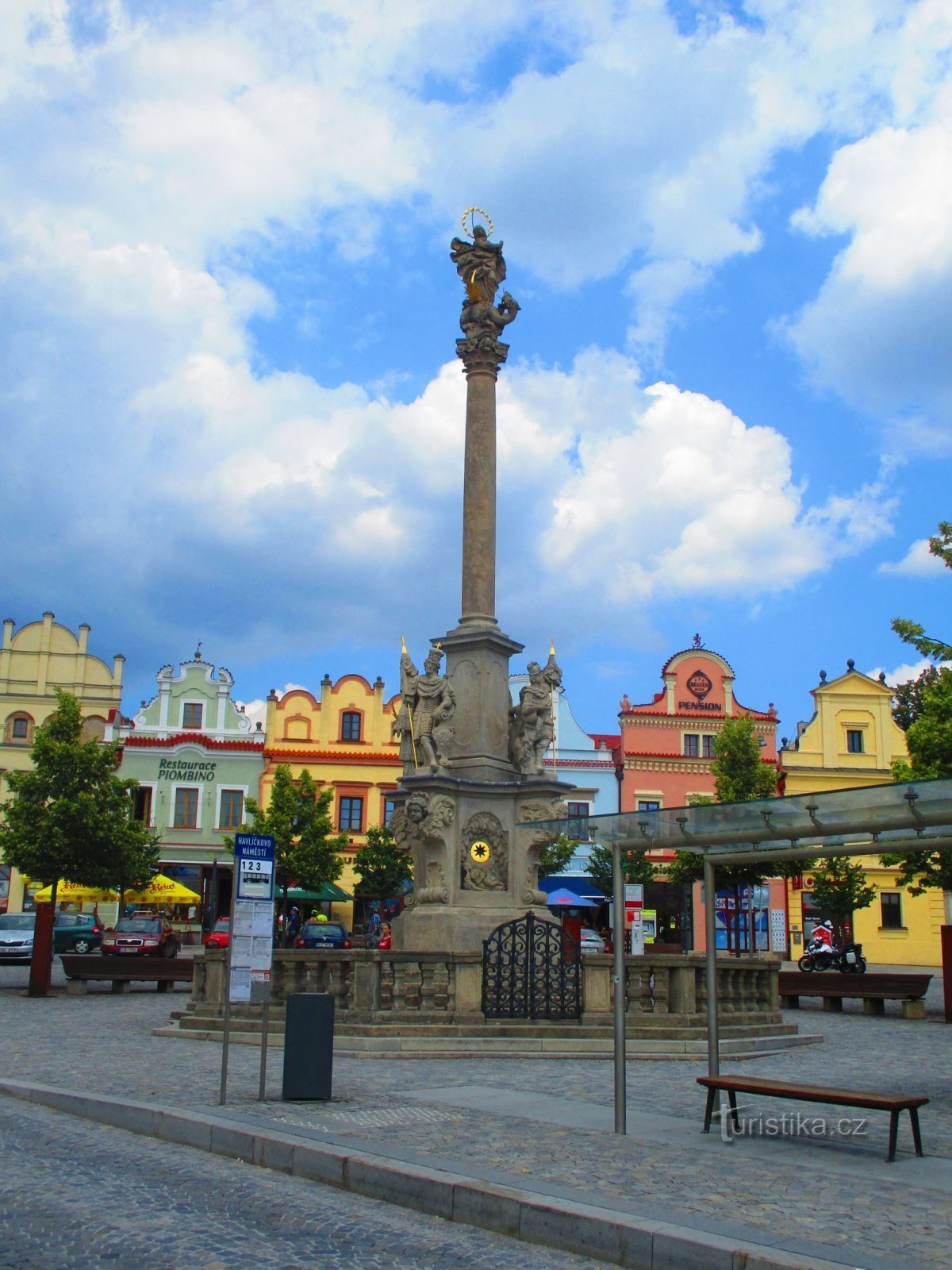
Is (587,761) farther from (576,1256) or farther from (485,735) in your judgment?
(576,1256)

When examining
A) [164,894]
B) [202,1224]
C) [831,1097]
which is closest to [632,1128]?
[831,1097]

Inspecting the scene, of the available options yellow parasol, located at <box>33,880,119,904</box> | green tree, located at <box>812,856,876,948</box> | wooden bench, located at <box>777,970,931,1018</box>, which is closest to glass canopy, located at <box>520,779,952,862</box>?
wooden bench, located at <box>777,970,931,1018</box>

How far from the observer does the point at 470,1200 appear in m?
7.17

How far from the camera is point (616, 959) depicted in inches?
388

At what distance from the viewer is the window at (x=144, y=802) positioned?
50750 millimetres

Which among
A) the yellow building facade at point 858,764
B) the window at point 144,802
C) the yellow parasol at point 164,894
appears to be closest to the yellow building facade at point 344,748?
the window at point 144,802

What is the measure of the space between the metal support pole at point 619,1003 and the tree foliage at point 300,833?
1278 inches

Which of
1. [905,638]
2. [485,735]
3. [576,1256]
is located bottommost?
[576,1256]

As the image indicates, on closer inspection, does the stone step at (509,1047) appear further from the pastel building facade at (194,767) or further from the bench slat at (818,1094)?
the pastel building facade at (194,767)

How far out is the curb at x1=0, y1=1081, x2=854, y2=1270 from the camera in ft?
19.9

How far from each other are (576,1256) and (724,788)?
3297 centimetres

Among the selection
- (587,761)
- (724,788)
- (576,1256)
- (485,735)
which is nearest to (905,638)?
(485,735)

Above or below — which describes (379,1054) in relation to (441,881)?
below

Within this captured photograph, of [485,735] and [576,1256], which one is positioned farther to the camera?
[485,735]
